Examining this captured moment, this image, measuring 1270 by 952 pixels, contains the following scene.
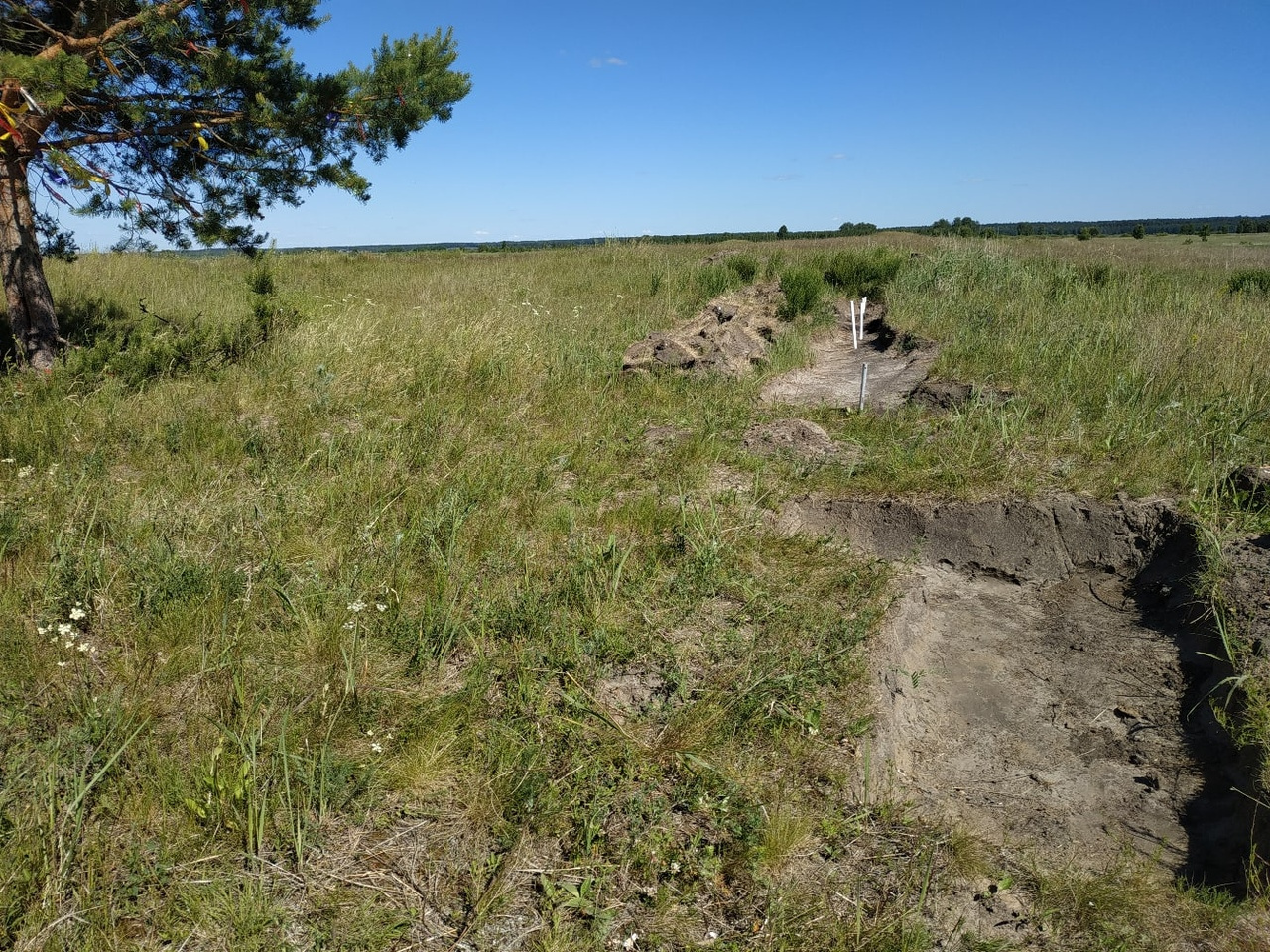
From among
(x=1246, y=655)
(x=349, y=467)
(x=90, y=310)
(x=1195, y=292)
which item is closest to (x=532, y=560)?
(x=349, y=467)

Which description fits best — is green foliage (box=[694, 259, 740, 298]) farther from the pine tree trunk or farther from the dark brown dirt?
the dark brown dirt

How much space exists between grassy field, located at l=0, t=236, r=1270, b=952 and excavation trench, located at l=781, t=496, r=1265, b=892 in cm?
22

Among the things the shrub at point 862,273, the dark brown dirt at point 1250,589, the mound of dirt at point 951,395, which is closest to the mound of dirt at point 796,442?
the mound of dirt at point 951,395

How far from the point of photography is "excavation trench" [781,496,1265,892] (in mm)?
2742

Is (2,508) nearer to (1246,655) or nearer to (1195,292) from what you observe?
(1246,655)

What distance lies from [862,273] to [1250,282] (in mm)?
5743

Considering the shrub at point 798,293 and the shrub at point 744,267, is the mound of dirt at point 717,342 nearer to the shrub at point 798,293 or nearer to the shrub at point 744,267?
the shrub at point 798,293

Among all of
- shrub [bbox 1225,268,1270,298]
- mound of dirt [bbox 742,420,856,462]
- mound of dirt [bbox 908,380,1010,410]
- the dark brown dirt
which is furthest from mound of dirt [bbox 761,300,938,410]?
shrub [bbox 1225,268,1270,298]

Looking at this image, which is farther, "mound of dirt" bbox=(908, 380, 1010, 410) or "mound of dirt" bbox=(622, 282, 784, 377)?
"mound of dirt" bbox=(622, 282, 784, 377)

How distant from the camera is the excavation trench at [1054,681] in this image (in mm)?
2742

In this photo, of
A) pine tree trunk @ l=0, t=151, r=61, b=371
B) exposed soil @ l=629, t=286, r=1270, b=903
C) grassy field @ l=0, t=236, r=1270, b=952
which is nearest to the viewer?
grassy field @ l=0, t=236, r=1270, b=952

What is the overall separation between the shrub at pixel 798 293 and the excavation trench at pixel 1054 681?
7.24 meters

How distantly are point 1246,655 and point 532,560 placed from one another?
3191 mm

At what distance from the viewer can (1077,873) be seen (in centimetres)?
238
